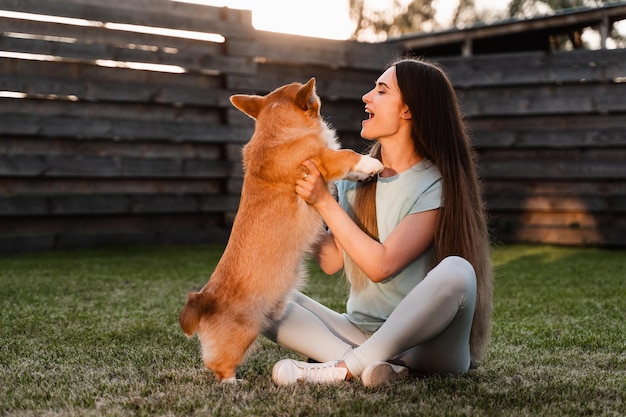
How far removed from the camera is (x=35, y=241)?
19.5ft

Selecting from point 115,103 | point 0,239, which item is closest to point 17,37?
point 115,103

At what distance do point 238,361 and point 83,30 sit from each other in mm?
4590

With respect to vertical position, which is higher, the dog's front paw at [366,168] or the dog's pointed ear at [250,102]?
the dog's pointed ear at [250,102]

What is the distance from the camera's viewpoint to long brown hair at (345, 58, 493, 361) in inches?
91.4

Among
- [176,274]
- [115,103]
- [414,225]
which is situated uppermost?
[115,103]

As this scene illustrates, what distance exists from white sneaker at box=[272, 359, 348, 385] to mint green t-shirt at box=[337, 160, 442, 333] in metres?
0.26

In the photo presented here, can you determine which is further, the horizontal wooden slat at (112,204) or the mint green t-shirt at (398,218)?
the horizontal wooden slat at (112,204)

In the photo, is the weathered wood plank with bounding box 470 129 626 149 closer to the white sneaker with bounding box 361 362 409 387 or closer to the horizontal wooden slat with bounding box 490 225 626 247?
the horizontal wooden slat with bounding box 490 225 626 247

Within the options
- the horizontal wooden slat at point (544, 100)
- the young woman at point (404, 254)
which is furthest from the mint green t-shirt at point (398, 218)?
the horizontal wooden slat at point (544, 100)

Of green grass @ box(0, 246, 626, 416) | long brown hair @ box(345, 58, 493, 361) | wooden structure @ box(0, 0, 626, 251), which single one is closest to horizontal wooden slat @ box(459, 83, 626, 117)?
wooden structure @ box(0, 0, 626, 251)

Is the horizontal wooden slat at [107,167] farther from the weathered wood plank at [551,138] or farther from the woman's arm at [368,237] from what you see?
the woman's arm at [368,237]

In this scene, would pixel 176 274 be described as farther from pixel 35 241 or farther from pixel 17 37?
pixel 17 37

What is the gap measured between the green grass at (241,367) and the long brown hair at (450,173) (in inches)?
11.7

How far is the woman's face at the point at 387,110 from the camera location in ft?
8.00
